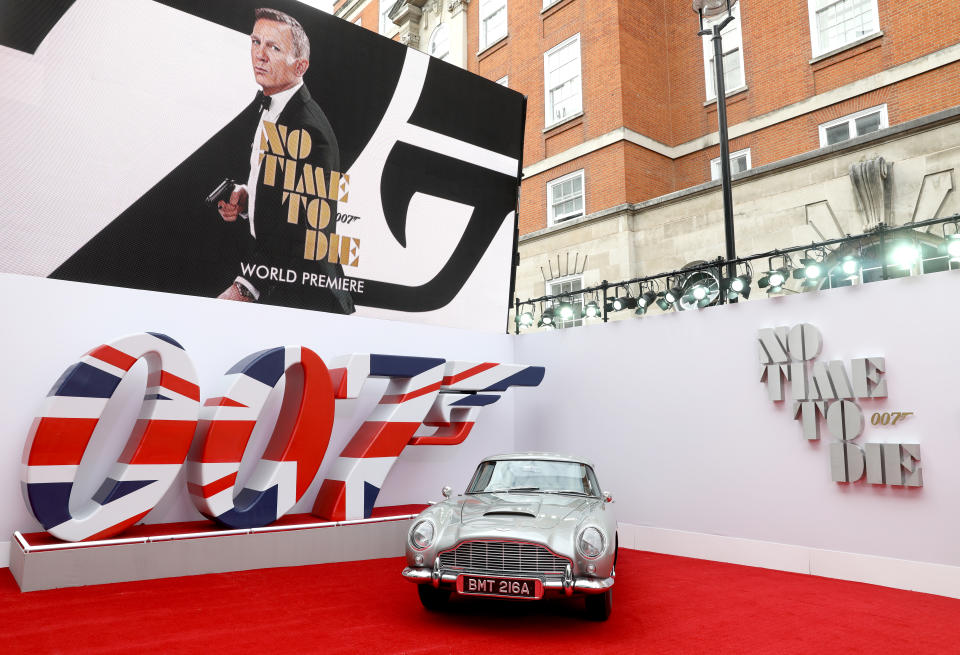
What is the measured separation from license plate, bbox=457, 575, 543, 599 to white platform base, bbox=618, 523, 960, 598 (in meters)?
4.06

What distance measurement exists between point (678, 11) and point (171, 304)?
50.6ft

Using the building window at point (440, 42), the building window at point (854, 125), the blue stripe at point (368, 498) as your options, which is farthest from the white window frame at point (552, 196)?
the blue stripe at point (368, 498)

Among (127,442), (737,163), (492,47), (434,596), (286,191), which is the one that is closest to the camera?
(434,596)

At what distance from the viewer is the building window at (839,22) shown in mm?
13773

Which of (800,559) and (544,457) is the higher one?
(544,457)

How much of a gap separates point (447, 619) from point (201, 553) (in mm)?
2976

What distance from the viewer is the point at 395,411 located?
852 centimetres

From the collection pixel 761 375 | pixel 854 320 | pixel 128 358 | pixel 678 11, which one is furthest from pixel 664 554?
pixel 678 11

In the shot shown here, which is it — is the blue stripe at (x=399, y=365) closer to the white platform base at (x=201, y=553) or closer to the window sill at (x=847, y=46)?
the white platform base at (x=201, y=553)

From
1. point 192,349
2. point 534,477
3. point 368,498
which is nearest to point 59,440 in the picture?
point 192,349

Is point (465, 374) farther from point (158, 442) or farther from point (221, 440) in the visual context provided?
point (158, 442)

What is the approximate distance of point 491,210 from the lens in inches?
444

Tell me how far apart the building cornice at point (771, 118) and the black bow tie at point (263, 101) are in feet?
31.4

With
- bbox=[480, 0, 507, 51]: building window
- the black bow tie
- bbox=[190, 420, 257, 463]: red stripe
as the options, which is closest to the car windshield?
bbox=[190, 420, 257, 463]: red stripe
